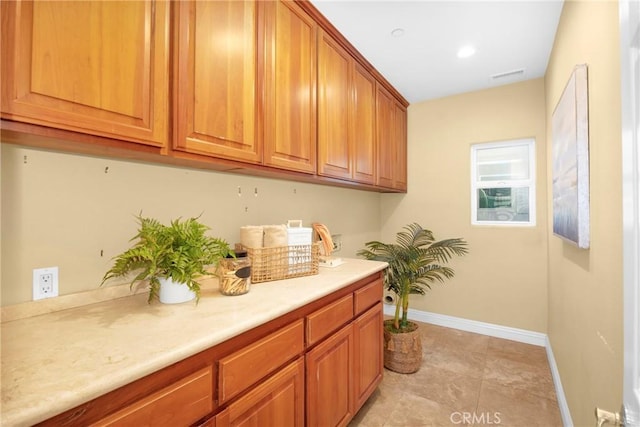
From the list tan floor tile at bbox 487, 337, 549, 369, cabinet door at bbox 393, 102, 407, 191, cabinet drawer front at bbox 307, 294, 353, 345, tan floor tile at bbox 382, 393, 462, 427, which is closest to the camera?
cabinet drawer front at bbox 307, 294, 353, 345

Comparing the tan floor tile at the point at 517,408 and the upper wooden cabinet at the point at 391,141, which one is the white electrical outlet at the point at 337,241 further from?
the tan floor tile at the point at 517,408

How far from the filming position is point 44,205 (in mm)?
1075

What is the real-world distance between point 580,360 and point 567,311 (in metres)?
0.44

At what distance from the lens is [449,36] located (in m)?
2.15

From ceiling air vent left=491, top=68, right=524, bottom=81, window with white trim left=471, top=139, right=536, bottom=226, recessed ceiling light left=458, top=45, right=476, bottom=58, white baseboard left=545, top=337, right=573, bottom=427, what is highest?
ceiling air vent left=491, top=68, right=524, bottom=81

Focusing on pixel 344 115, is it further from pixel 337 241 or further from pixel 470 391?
pixel 470 391

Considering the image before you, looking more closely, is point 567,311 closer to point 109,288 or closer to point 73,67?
point 109,288

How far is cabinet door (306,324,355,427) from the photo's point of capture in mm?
1360

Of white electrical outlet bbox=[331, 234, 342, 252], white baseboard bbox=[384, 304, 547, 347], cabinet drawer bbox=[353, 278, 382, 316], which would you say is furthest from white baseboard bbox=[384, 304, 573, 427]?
cabinet drawer bbox=[353, 278, 382, 316]

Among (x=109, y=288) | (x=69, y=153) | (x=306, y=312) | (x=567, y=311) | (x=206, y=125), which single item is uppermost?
(x=206, y=125)


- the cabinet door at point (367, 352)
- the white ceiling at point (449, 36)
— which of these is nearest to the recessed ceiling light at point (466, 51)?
the white ceiling at point (449, 36)

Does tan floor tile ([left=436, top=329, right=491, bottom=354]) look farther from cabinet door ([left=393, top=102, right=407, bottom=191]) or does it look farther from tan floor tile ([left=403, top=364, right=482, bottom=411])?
cabinet door ([left=393, top=102, right=407, bottom=191])

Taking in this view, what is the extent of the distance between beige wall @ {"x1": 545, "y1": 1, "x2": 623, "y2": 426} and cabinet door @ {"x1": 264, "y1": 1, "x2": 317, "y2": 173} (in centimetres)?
143

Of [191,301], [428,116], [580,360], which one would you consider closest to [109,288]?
[191,301]
